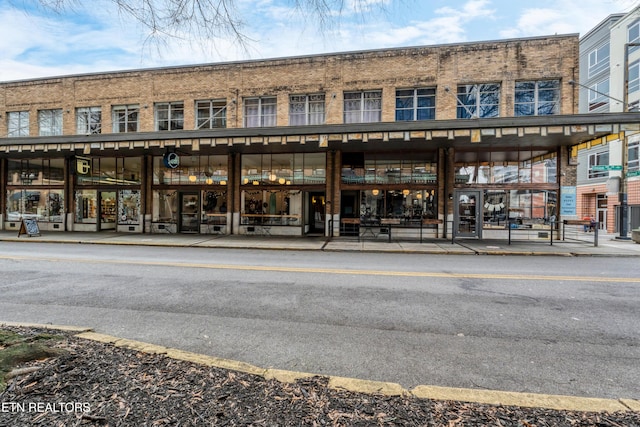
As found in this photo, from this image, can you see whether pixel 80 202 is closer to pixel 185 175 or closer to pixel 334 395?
pixel 185 175

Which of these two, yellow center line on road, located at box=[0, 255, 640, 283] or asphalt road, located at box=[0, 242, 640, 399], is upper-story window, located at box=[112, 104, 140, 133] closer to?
yellow center line on road, located at box=[0, 255, 640, 283]

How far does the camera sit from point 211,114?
18859 millimetres

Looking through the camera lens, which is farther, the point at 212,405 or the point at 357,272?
the point at 357,272

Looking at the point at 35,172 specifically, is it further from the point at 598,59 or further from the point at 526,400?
the point at 598,59

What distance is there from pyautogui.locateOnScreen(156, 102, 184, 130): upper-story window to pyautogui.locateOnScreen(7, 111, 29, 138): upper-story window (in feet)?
29.7

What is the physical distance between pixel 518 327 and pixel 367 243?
9.79 meters

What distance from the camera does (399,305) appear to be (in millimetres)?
5480

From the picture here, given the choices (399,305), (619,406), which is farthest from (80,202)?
(619,406)

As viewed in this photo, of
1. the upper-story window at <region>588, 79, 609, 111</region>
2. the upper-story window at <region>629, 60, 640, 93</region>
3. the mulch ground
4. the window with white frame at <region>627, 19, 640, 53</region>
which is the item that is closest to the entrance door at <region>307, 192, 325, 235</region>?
the mulch ground

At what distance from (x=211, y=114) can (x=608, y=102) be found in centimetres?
3156

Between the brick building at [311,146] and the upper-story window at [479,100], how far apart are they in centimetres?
7

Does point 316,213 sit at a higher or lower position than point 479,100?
lower

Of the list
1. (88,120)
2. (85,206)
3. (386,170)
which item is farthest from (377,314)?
(88,120)

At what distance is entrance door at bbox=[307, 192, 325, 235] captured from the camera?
18.5 meters
